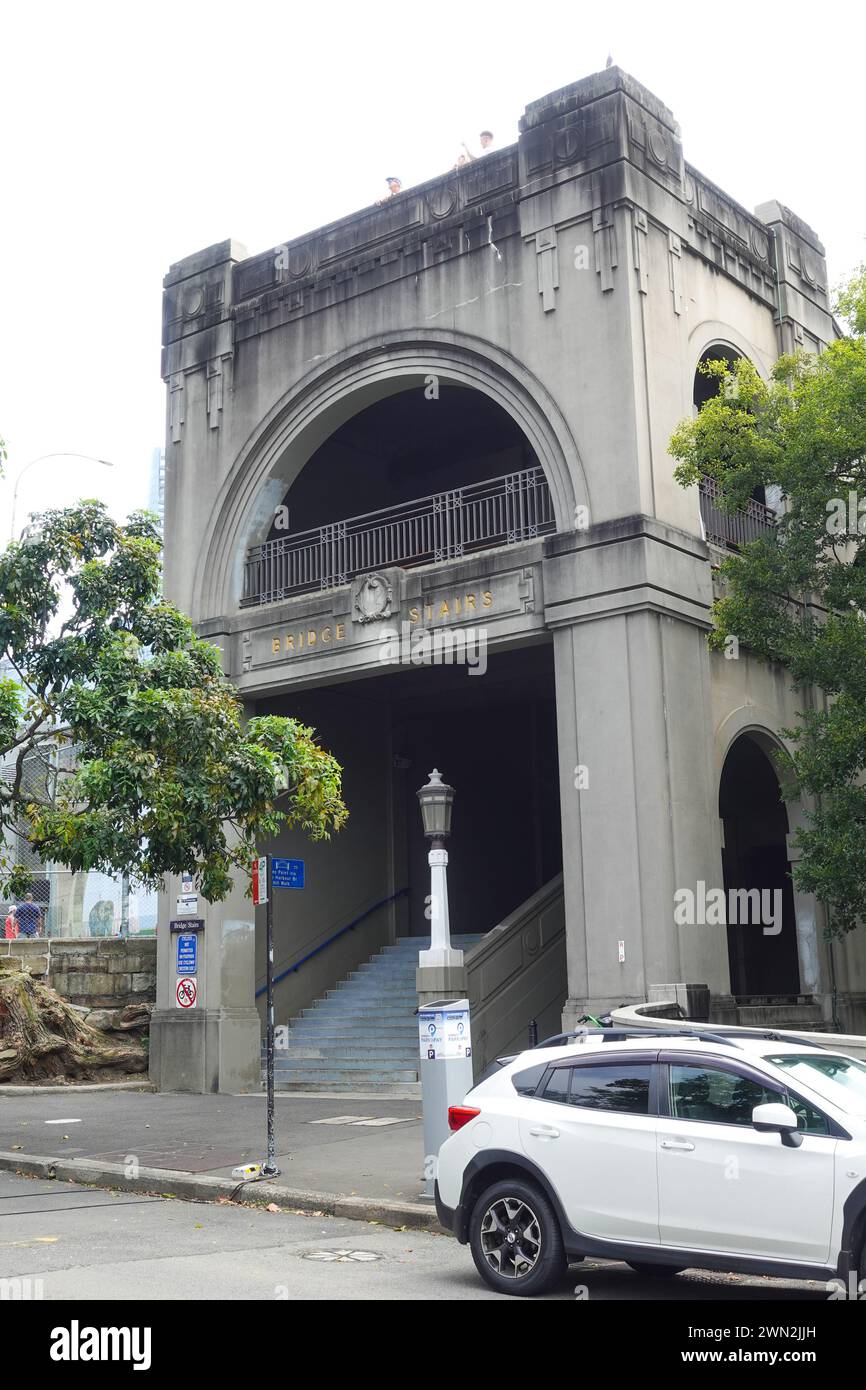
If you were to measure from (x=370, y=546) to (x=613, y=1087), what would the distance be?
53.3 feet

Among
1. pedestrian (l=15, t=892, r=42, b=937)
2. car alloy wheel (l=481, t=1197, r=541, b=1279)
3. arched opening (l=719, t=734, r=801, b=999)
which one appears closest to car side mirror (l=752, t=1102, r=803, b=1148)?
car alloy wheel (l=481, t=1197, r=541, b=1279)

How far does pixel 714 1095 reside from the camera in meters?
7.72

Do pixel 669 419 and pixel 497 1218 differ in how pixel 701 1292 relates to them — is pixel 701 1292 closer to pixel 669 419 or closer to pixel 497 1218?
pixel 497 1218

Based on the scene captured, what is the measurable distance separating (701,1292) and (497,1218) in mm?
1249

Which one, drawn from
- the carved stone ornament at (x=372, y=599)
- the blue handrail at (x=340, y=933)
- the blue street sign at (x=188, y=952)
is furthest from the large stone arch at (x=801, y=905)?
the blue street sign at (x=188, y=952)

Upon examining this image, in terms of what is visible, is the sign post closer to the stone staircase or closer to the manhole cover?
the manhole cover

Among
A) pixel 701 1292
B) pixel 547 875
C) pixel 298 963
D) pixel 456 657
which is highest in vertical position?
pixel 456 657

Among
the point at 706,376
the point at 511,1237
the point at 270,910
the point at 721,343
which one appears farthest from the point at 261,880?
the point at 706,376

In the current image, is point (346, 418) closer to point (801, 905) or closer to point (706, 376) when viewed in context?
point (706, 376)

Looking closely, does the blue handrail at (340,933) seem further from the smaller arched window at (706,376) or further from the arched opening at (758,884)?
the smaller arched window at (706,376)

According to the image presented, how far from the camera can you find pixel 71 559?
601 inches

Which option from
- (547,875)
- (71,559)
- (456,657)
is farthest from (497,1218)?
(547,875)

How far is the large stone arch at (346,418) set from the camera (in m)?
18.7

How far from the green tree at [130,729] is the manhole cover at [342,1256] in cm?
500
